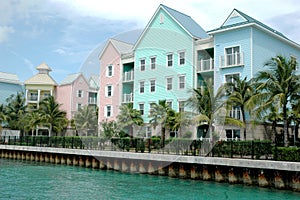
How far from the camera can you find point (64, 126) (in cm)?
4262

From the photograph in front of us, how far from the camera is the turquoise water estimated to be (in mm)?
16781

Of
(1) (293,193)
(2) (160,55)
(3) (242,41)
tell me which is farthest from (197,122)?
(2) (160,55)

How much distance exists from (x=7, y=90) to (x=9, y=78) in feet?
7.22

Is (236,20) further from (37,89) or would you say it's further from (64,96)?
(37,89)

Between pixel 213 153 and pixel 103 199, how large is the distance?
27.1ft

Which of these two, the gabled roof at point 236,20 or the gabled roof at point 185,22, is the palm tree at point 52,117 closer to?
the gabled roof at point 185,22

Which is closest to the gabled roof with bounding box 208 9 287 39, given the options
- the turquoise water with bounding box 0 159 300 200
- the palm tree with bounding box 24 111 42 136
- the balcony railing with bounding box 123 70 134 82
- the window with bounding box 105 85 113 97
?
the balcony railing with bounding box 123 70 134 82

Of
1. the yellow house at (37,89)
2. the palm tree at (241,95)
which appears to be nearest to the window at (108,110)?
the palm tree at (241,95)

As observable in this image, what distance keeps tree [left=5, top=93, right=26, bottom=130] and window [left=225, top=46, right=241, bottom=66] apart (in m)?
31.1

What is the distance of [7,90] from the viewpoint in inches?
2276

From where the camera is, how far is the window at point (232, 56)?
29866mm

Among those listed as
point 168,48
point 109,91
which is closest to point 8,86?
point 109,91

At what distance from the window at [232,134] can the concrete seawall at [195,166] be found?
8.25 meters

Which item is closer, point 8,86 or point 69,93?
point 69,93
